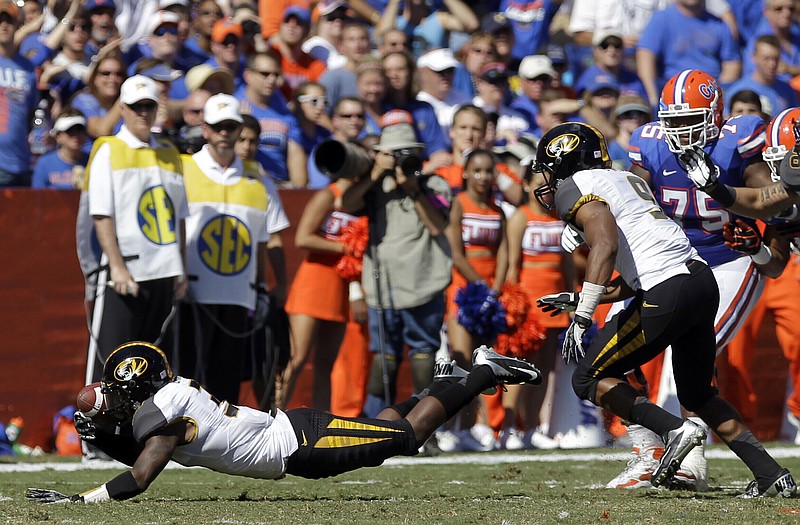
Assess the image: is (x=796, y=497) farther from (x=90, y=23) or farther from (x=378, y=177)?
Result: (x=90, y=23)

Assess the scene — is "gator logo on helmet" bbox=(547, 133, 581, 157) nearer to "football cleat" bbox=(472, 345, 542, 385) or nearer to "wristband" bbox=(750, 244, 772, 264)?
"football cleat" bbox=(472, 345, 542, 385)

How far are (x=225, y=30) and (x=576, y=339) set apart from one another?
6267 mm

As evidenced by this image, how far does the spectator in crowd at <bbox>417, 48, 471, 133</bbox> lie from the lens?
11.9 meters

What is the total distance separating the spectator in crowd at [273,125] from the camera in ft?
35.7

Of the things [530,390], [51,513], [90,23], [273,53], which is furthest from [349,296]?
[51,513]

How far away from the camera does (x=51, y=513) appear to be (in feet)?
18.6

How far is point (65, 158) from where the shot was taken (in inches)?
393

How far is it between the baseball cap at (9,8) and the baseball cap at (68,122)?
1.22m

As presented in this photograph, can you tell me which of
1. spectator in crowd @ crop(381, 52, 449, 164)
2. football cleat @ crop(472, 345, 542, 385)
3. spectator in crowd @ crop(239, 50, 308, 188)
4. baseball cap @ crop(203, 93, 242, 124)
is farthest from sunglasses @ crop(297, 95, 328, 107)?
football cleat @ crop(472, 345, 542, 385)

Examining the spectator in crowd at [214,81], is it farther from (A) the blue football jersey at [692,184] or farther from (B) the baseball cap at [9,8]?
(A) the blue football jersey at [692,184]

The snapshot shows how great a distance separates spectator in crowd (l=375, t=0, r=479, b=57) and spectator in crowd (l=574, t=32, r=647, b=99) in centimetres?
131

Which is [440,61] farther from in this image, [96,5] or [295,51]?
[96,5]

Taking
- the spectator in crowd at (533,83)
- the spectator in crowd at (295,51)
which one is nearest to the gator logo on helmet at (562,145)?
the spectator in crowd at (533,83)

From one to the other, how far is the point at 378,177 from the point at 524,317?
1425mm
